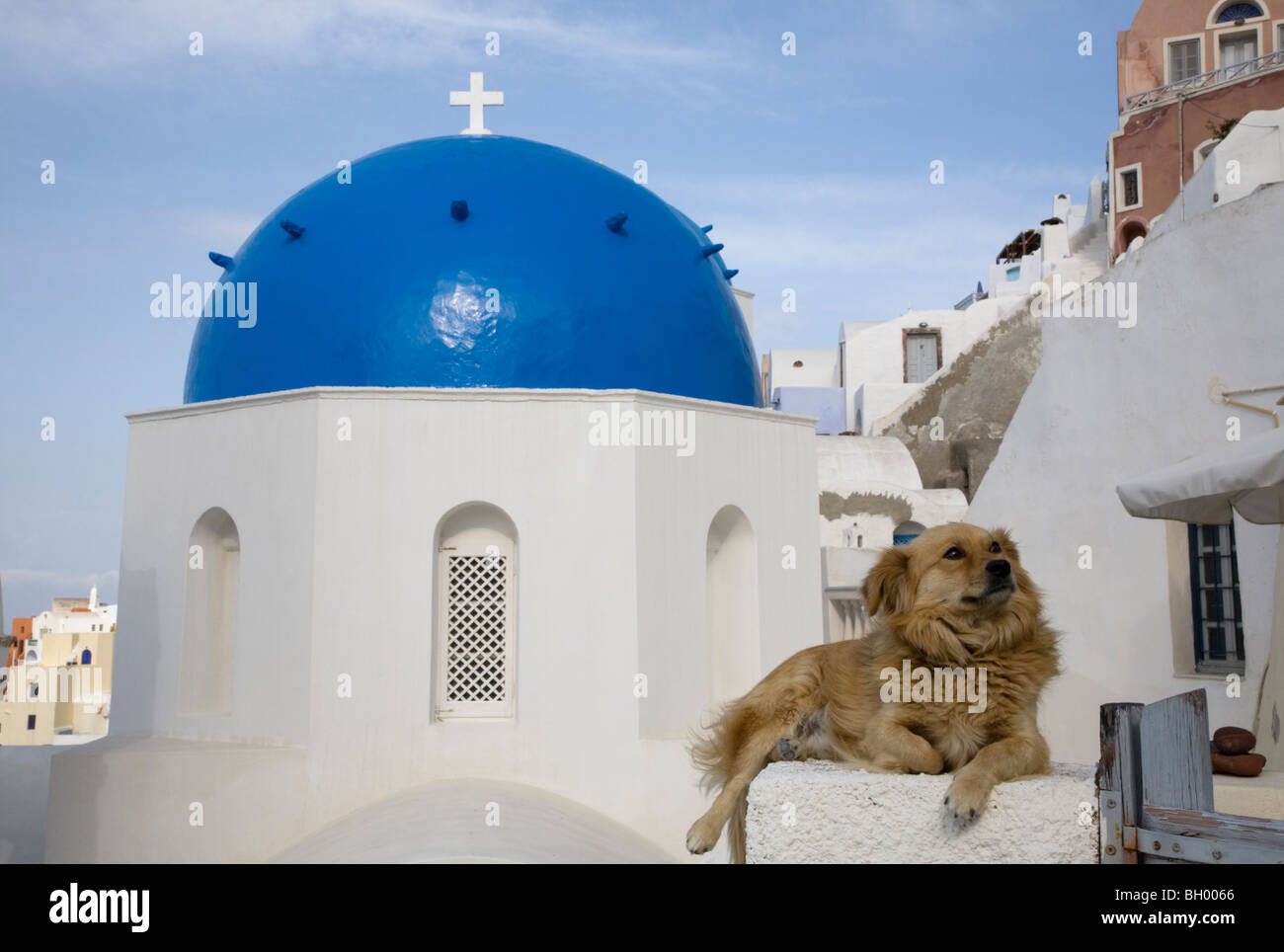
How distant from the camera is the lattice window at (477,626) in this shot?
9391 mm

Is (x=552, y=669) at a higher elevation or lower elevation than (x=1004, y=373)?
lower

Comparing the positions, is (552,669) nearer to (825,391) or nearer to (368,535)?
(368,535)

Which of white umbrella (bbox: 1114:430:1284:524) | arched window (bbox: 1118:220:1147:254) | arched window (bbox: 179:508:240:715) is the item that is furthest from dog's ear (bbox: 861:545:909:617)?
arched window (bbox: 1118:220:1147:254)

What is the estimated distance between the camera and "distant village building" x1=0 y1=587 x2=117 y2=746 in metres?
30.0

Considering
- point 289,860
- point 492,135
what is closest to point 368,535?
point 289,860

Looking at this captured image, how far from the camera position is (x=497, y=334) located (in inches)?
384

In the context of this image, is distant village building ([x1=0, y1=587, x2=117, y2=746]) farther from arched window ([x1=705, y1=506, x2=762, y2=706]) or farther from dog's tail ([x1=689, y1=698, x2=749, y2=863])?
dog's tail ([x1=689, y1=698, x2=749, y2=863])

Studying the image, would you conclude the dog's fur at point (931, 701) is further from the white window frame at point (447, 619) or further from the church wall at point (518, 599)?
the white window frame at point (447, 619)

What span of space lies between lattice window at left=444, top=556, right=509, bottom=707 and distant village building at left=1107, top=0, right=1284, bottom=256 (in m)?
24.0

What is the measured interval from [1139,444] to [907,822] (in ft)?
29.9

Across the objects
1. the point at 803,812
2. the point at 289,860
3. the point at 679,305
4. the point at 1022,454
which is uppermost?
the point at 679,305

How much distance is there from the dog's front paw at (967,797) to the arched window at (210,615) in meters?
7.86

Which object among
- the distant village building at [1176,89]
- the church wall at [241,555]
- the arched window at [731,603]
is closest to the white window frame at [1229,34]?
the distant village building at [1176,89]
